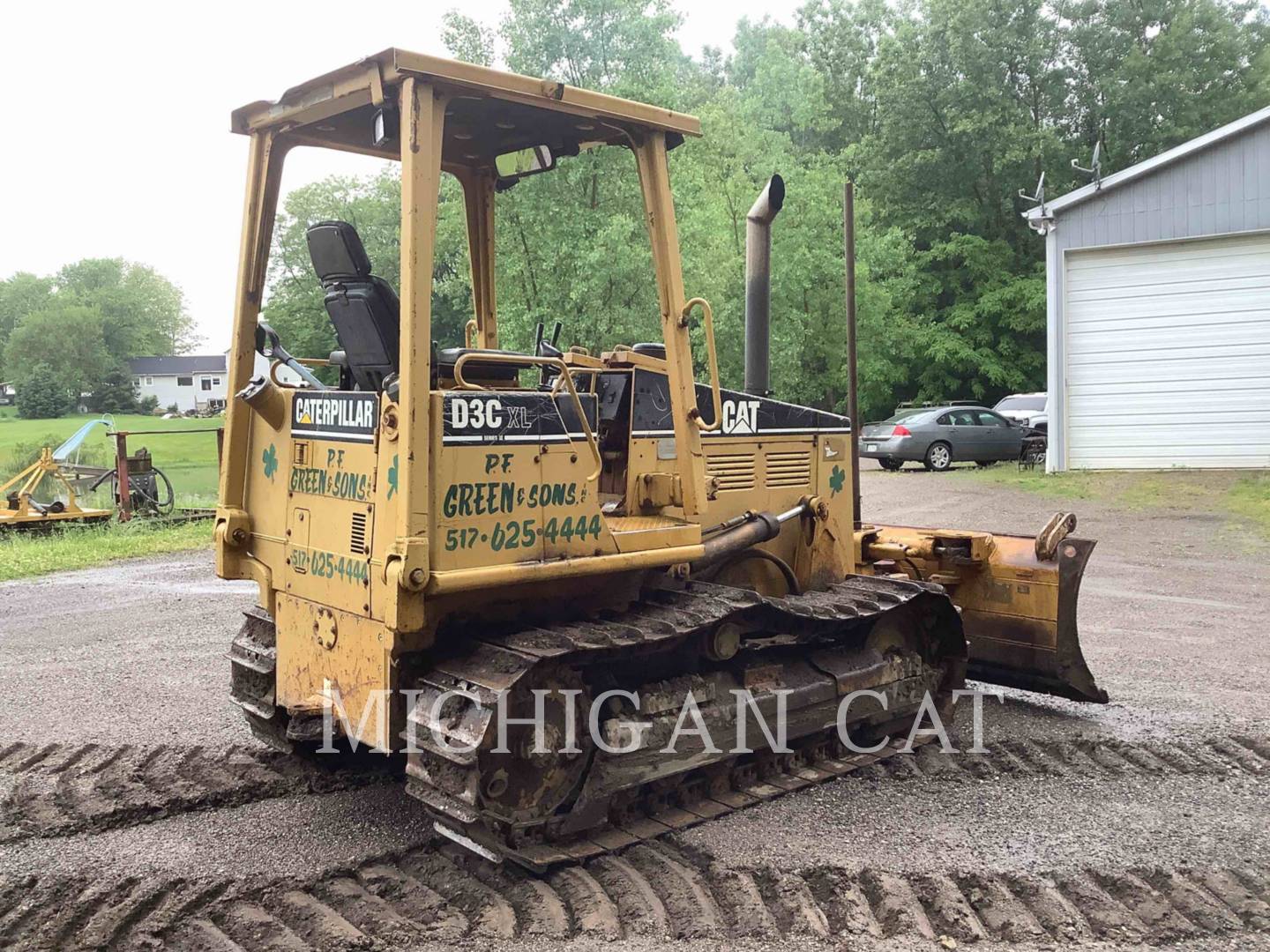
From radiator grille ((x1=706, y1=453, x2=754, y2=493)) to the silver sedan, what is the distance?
60.7ft

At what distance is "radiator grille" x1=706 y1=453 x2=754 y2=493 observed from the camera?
579 centimetres

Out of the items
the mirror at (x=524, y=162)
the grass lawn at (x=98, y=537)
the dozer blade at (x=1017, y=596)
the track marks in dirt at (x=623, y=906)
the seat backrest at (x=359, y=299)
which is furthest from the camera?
the grass lawn at (x=98, y=537)

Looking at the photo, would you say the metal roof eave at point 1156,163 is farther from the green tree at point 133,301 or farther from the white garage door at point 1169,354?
the green tree at point 133,301

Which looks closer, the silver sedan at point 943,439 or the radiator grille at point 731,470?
the radiator grille at point 731,470

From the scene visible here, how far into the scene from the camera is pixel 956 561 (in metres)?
6.82

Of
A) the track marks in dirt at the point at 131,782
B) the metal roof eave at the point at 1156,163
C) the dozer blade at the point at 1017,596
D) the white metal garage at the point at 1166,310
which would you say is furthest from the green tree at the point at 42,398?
the dozer blade at the point at 1017,596

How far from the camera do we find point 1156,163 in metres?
19.3

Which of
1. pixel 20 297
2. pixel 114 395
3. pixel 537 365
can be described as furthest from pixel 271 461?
pixel 20 297

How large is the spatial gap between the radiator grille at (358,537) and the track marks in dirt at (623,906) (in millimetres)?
1251

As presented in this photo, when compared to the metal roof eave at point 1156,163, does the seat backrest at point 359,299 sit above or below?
below

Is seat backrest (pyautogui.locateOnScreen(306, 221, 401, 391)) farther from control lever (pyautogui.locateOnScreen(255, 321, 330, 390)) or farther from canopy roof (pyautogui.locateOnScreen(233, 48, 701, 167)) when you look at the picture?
canopy roof (pyautogui.locateOnScreen(233, 48, 701, 167))

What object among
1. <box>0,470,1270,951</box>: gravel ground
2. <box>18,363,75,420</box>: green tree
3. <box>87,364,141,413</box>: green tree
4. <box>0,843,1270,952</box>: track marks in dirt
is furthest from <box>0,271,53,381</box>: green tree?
<box>0,843,1270,952</box>: track marks in dirt

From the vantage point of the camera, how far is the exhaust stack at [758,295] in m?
6.14

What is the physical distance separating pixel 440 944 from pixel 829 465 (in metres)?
3.54
